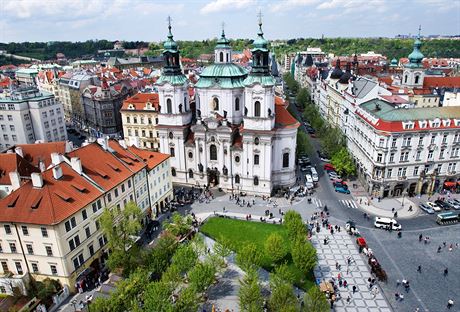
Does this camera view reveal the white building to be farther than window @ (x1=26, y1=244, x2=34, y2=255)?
Yes

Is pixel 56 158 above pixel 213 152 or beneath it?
above

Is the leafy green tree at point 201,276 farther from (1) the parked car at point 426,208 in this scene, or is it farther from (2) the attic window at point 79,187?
(1) the parked car at point 426,208

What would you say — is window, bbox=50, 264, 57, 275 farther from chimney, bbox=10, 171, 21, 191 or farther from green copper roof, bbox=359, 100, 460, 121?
green copper roof, bbox=359, 100, 460, 121

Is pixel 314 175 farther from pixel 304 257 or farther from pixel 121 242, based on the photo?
pixel 121 242

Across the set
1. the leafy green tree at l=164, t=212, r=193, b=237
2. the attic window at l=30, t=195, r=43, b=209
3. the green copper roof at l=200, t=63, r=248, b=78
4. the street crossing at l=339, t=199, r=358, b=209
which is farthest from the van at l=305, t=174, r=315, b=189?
the attic window at l=30, t=195, r=43, b=209

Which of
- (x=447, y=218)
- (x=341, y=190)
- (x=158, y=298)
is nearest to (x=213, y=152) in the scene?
(x=341, y=190)

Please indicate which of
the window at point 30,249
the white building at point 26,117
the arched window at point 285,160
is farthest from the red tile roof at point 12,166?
the arched window at point 285,160
